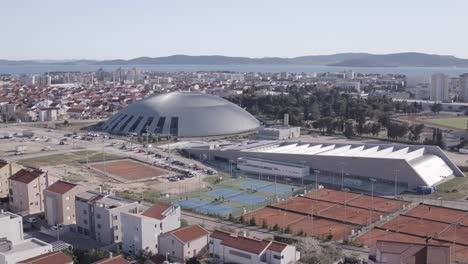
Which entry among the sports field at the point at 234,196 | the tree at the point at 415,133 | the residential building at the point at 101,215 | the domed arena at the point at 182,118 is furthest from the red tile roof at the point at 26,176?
the tree at the point at 415,133

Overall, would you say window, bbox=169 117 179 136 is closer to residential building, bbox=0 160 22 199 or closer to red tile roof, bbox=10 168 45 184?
residential building, bbox=0 160 22 199

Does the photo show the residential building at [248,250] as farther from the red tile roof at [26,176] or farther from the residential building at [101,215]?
the red tile roof at [26,176]

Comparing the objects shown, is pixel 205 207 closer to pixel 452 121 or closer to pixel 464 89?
pixel 452 121

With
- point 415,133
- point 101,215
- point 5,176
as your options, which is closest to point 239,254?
point 101,215

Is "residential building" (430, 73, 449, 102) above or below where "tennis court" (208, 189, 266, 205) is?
above

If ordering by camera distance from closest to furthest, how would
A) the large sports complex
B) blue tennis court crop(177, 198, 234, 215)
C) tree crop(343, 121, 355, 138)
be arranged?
blue tennis court crop(177, 198, 234, 215), the large sports complex, tree crop(343, 121, 355, 138)

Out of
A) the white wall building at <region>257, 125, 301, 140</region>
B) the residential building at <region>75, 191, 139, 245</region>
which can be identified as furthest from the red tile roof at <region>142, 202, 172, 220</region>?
the white wall building at <region>257, 125, 301, 140</region>
